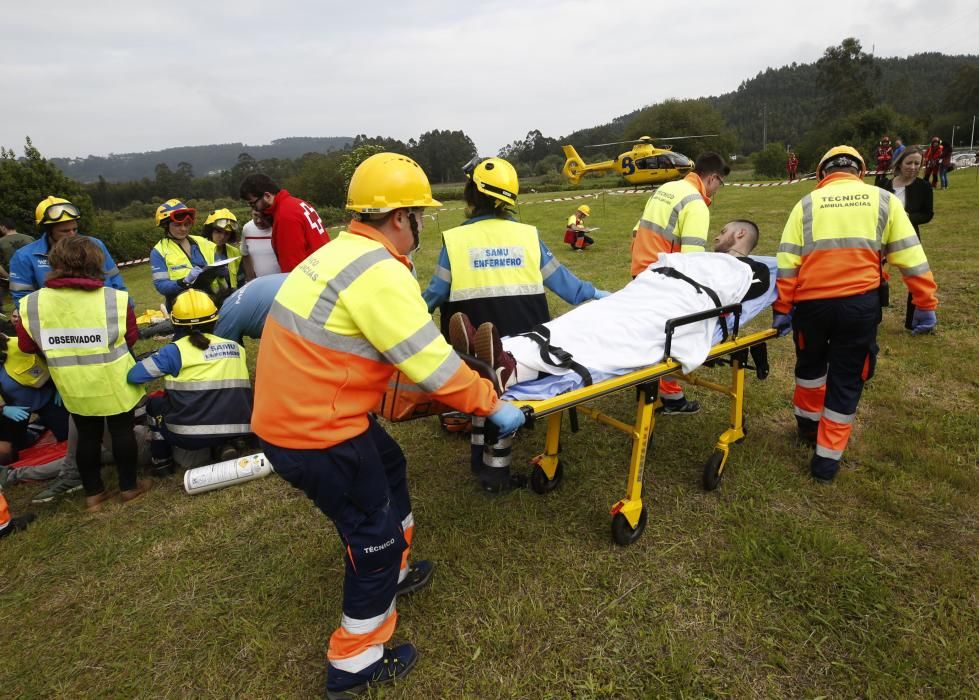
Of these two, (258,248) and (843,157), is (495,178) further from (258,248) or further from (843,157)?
(258,248)

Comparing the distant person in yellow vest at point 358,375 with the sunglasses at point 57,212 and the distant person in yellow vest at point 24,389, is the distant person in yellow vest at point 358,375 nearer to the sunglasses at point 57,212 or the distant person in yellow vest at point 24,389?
the distant person in yellow vest at point 24,389

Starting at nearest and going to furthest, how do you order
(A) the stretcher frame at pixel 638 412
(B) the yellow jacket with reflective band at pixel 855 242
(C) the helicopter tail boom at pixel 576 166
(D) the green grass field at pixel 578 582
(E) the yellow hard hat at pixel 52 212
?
(D) the green grass field at pixel 578 582 < (A) the stretcher frame at pixel 638 412 < (B) the yellow jacket with reflective band at pixel 855 242 < (E) the yellow hard hat at pixel 52 212 < (C) the helicopter tail boom at pixel 576 166

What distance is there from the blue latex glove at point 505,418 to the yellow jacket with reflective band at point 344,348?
12cm

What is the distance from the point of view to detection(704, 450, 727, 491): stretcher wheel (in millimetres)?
3619

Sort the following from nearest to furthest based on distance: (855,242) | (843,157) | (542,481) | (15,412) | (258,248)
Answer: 1. (855,242)
2. (843,157)
3. (542,481)
4. (15,412)
5. (258,248)

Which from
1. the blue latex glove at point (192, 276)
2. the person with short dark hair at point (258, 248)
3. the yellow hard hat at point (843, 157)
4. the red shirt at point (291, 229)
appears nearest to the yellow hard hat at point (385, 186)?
the red shirt at point (291, 229)

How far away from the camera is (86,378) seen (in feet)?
12.1

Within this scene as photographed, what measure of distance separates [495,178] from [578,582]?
2.57 meters

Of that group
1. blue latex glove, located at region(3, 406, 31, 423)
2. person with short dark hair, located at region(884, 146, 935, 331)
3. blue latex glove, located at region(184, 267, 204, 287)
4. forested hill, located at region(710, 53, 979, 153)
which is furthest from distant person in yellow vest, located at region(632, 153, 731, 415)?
forested hill, located at region(710, 53, 979, 153)

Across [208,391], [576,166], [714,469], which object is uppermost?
[576,166]

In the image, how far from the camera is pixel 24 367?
4348 millimetres

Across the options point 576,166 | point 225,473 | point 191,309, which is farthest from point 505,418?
point 576,166

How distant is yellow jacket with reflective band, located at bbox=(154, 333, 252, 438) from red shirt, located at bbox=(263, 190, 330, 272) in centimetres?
117

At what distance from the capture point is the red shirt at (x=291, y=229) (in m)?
4.94
